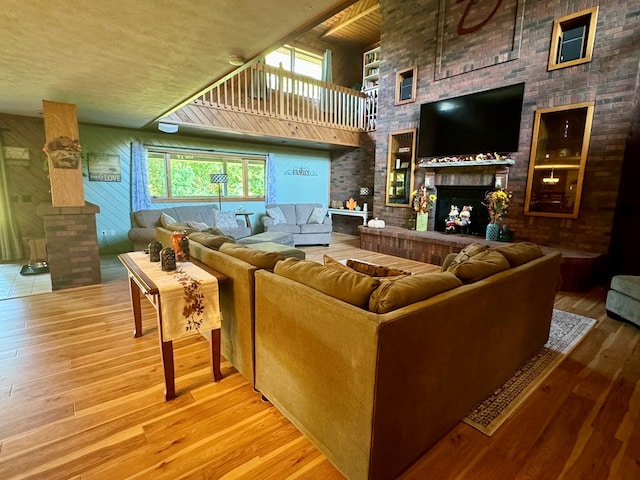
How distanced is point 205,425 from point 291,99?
6.64 metres

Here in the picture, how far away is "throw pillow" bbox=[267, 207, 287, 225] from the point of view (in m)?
6.60

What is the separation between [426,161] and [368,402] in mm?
5530

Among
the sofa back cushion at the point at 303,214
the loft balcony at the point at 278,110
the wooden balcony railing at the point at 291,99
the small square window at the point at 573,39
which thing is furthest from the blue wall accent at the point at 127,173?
the small square window at the point at 573,39

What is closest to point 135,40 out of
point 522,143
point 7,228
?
point 7,228

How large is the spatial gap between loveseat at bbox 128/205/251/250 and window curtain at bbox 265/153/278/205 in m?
1.33

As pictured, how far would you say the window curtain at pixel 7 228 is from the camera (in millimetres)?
4938

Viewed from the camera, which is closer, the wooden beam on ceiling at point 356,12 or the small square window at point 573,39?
the small square window at point 573,39

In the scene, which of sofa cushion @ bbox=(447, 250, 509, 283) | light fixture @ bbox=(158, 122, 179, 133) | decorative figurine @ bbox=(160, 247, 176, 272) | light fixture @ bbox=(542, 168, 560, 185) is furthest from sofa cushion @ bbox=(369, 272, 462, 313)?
light fixture @ bbox=(158, 122, 179, 133)

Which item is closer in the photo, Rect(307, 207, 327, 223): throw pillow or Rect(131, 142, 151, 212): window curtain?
Rect(131, 142, 151, 212): window curtain

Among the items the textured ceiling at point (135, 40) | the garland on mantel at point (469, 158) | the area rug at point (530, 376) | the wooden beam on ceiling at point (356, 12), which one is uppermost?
→ the wooden beam on ceiling at point (356, 12)

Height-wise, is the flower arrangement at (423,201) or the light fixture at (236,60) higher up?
the light fixture at (236,60)

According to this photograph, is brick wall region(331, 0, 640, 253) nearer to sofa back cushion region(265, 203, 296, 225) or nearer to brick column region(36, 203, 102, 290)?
sofa back cushion region(265, 203, 296, 225)

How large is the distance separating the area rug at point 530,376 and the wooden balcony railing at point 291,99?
5437 mm

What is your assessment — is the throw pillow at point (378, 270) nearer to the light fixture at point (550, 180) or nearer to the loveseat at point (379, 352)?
the loveseat at point (379, 352)
